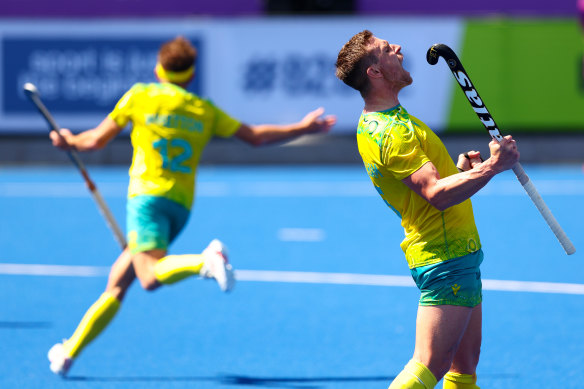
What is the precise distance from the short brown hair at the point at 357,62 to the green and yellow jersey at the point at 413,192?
0.15m

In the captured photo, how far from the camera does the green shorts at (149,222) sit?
6176mm

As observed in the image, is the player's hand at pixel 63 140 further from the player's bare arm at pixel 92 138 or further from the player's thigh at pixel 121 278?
the player's thigh at pixel 121 278

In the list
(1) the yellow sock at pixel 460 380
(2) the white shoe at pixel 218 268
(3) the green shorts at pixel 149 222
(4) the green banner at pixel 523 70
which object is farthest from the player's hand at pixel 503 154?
(4) the green banner at pixel 523 70

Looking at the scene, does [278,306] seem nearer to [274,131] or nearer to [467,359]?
[274,131]

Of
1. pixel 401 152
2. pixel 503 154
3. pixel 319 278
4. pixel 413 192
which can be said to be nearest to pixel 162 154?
pixel 413 192

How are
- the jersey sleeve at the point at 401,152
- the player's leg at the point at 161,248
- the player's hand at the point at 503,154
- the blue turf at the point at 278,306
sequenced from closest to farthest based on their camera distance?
the player's hand at the point at 503,154 < the jersey sleeve at the point at 401,152 < the player's leg at the point at 161,248 < the blue turf at the point at 278,306

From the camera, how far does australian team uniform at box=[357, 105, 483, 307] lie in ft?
14.7

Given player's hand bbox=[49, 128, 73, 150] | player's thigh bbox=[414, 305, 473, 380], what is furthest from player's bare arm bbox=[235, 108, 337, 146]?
player's thigh bbox=[414, 305, 473, 380]

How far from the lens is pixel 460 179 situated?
13.9 ft

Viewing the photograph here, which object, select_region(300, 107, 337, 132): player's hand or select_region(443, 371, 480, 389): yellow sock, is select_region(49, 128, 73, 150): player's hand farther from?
select_region(443, 371, 480, 389): yellow sock

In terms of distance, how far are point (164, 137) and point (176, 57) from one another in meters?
0.51

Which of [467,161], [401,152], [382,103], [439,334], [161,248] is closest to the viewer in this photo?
[401,152]

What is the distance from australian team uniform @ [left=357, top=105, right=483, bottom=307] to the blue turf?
6.39 feet

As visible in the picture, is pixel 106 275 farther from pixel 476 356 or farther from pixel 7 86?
pixel 7 86
